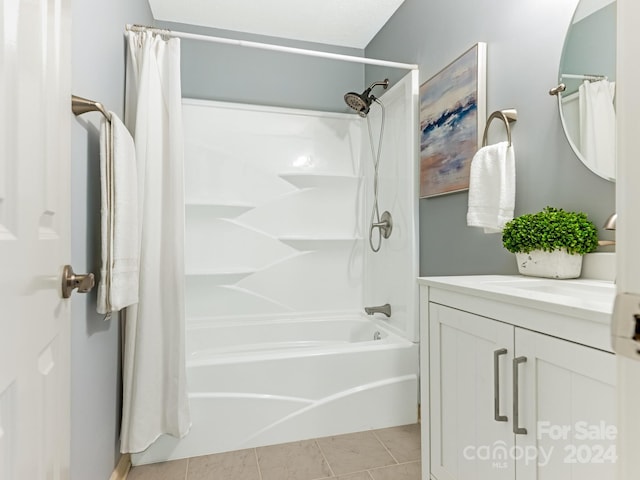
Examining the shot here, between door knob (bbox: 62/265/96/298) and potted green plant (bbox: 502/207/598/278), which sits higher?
potted green plant (bbox: 502/207/598/278)

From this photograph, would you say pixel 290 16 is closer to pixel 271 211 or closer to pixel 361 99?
pixel 361 99

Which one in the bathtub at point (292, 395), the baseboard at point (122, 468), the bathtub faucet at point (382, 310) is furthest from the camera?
the bathtub faucet at point (382, 310)

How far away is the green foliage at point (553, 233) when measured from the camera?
120 cm

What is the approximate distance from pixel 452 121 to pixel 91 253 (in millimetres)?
1722

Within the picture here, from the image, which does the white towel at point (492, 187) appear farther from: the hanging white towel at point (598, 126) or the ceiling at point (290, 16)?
the ceiling at point (290, 16)

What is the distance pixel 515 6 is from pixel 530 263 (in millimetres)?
1083

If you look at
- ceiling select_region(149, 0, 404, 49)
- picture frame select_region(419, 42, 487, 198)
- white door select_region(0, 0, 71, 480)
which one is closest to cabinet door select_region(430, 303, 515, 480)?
picture frame select_region(419, 42, 487, 198)

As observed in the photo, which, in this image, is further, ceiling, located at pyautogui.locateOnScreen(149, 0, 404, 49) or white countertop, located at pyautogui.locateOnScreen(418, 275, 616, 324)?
ceiling, located at pyautogui.locateOnScreen(149, 0, 404, 49)

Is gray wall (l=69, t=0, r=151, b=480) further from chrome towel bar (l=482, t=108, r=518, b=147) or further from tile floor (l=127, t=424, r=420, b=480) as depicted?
chrome towel bar (l=482, t=108, r=518, b=147)

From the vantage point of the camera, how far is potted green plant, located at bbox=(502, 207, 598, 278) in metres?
1.20

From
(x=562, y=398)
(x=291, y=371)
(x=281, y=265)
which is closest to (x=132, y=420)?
(x=291, y=371)

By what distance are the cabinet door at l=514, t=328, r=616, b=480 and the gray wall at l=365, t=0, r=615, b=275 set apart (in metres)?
Result: 0.62

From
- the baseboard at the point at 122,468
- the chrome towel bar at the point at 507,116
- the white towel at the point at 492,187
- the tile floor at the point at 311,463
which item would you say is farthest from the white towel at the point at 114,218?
the chrome towel bar at the point at 507,116

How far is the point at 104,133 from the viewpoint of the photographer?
123 cm
